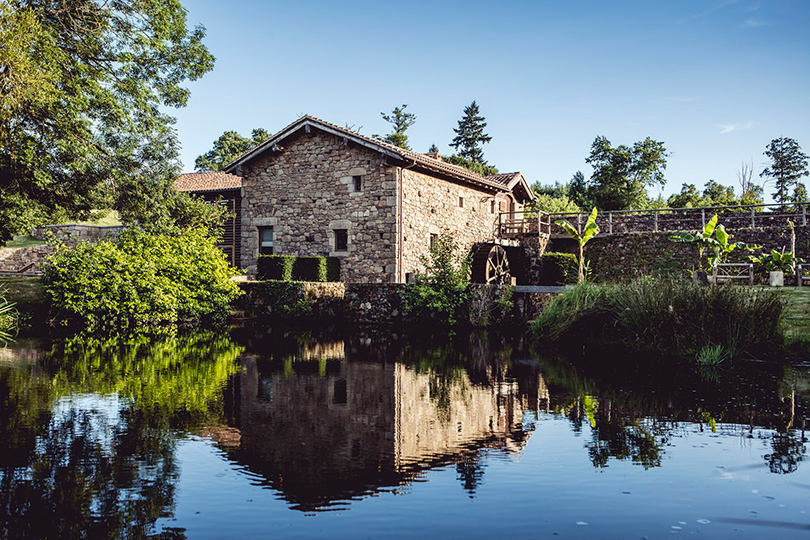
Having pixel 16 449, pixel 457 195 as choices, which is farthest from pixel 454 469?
pixel 457 195

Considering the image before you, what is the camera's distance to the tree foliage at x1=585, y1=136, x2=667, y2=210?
43781mm

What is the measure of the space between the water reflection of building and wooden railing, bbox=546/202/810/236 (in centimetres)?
2254

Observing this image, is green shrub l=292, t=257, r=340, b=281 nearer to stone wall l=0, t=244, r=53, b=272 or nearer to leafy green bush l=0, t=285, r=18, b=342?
leafy green bush l=0, t=285, r=18, b=342

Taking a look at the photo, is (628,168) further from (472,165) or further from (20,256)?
(20,256)

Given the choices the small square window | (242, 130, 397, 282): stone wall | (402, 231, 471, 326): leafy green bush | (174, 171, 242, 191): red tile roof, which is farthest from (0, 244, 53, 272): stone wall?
(402, 231, 471, 326): leafy green bush

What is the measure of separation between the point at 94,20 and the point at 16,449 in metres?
16.4

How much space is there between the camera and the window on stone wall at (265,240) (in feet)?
82.1

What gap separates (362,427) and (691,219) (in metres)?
26.5

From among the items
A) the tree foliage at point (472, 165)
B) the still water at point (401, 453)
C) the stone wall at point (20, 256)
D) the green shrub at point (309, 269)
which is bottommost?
the still water at point (401, 453)

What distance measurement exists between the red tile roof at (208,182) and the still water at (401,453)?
63.9 ft

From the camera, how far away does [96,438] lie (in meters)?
5.46

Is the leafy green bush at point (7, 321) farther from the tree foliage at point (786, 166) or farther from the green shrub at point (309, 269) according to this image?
the tree foliage at point (786, 166)

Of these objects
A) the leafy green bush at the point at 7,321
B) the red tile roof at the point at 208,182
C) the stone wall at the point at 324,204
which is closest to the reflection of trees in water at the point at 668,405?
the leafy green bush at the point at 7,321

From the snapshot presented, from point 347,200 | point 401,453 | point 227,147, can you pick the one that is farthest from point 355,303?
point 227,147
